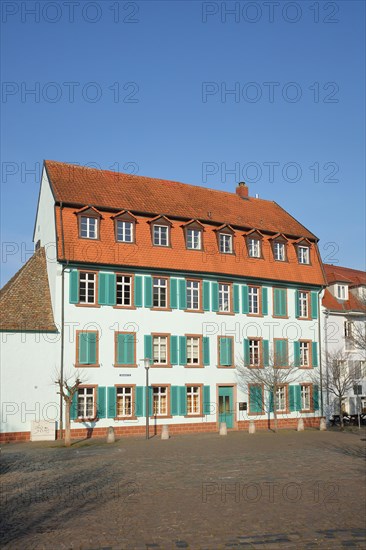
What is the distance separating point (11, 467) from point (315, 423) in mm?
23218

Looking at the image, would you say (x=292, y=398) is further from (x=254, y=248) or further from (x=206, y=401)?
(x=254, y=248)

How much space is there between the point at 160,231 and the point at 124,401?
355 inches

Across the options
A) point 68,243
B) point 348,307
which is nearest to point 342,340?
point 348,307

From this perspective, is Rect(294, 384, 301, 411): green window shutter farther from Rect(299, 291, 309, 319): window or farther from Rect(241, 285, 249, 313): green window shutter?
Rect(241, 285, 249, 313): green window shutter

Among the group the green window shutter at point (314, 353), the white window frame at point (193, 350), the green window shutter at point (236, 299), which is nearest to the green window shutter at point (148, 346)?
the white window frame at point (193, 350)

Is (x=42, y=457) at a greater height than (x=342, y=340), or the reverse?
(x=342, y=340)

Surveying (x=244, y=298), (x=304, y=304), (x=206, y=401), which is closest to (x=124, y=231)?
(x=244, y=298)

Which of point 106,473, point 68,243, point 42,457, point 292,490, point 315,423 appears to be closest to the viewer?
point 292,490

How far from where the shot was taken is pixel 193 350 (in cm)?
3569

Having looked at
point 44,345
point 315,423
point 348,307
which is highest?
point 348,307

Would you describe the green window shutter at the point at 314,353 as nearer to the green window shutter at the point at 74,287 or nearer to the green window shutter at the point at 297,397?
the green window shutter at the point at 297,397

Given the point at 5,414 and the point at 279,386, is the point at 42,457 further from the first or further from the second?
the point at 279,386

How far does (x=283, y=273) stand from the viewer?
39.3m

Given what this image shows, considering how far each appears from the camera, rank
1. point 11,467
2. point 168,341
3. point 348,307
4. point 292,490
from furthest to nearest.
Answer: point 348,307 → point 168,341 → point 11,467 → point 292,490
